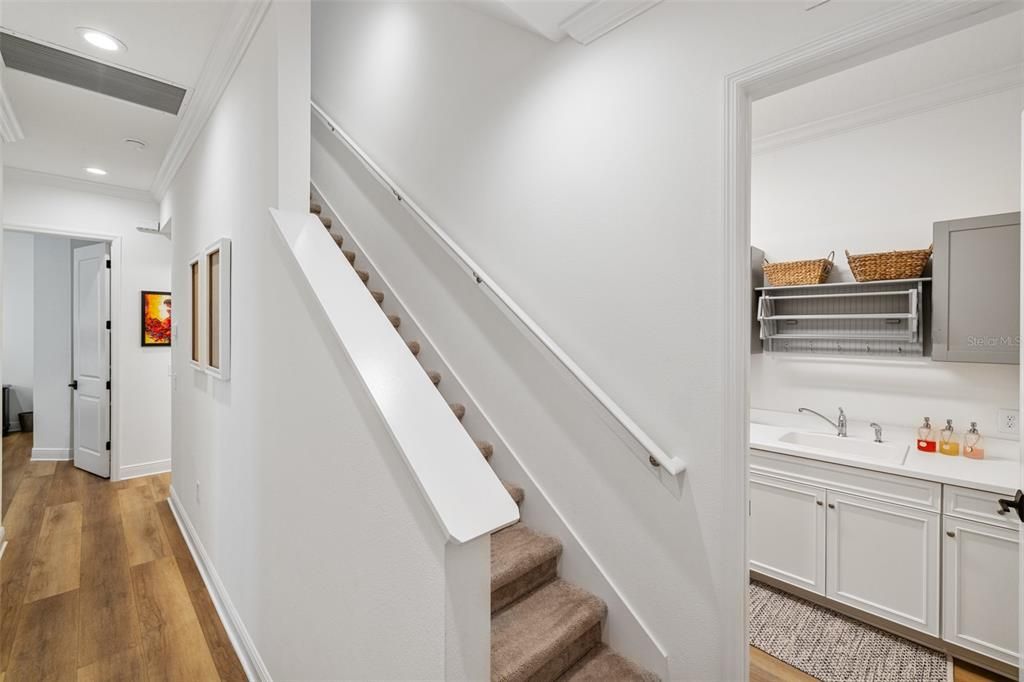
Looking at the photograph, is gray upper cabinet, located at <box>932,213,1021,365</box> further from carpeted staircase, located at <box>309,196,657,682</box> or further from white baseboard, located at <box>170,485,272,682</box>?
white baseboard, located at <box>170,485,272,682</box>

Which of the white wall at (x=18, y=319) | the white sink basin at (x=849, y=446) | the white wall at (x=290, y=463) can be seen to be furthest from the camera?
the white wall at (x=18, y=319)

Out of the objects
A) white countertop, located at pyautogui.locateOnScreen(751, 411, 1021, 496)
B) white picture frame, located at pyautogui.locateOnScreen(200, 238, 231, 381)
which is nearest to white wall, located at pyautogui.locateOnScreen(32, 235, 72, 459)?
white picture frame, located at pyautogui.locateOnScreen(200, 238, 231, 381)

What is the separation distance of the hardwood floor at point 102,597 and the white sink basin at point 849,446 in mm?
3160

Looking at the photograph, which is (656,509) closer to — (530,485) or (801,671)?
(530,485)

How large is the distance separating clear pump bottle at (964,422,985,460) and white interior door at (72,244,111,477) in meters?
6.52

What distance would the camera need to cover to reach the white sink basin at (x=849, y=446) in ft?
8.34

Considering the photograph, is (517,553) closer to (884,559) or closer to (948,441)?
(884,559)

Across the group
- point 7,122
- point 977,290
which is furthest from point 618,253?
point 7,122

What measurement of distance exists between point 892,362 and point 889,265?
22.5 inches

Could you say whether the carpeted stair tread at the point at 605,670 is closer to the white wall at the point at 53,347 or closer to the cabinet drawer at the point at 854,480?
the cabinet drawer at the point at 854,480

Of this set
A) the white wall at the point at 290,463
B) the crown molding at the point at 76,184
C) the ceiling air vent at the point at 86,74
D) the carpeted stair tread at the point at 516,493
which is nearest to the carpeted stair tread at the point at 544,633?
the carpeted stair tread at the point at 516,493

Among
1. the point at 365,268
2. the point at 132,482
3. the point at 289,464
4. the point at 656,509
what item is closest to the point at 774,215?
the point at 656,509

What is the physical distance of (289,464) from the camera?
1.57 m

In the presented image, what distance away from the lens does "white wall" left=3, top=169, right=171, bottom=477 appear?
414cm
